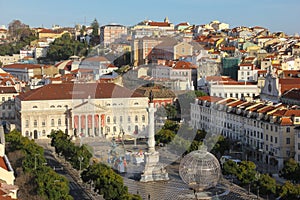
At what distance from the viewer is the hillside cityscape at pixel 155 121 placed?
883 inches

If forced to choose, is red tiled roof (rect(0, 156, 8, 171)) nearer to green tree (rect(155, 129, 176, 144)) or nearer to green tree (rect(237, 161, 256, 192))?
green tree (rect(237, 161, 256, 192))

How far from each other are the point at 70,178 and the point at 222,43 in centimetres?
4305

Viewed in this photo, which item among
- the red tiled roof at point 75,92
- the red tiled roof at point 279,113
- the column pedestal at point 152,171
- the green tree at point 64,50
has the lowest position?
the column pedestal at point 152,171

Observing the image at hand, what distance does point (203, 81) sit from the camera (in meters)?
48.5

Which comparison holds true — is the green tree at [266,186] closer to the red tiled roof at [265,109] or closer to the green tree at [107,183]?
the green tree at [107,183]

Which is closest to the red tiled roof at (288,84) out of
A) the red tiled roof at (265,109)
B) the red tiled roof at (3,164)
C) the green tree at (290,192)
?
the red tiled roof at (265,109)

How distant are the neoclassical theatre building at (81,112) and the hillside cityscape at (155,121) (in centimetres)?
7

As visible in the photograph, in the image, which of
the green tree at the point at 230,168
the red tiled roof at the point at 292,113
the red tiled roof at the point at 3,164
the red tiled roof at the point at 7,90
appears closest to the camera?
the red tiled roof at the point at 3,164

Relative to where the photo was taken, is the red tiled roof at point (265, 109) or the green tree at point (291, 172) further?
the red tiled roof at point (265, 109)

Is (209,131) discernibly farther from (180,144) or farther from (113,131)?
(113,131)

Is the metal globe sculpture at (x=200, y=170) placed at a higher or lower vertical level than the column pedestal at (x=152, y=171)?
higher

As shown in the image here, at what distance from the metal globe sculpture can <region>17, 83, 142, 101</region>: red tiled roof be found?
19569 mm

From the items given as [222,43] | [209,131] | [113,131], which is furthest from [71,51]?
[209,131]

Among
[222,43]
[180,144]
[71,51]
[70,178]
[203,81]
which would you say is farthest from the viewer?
[71,51]
